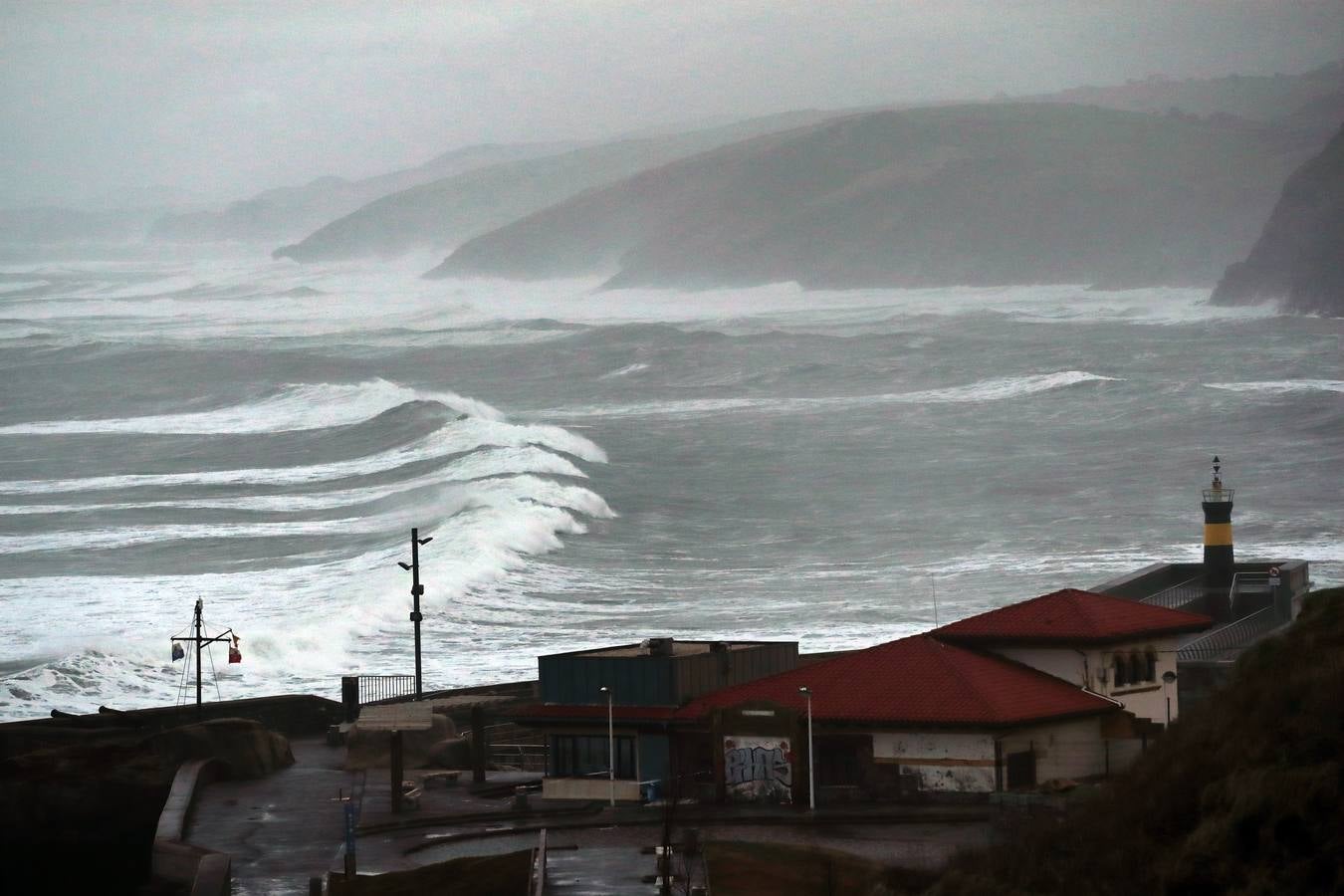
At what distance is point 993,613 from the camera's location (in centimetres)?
2364

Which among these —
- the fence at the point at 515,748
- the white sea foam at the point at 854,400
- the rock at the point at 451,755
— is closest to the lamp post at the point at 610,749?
the fence at the point at 515,748

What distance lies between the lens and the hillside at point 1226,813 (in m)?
12.1

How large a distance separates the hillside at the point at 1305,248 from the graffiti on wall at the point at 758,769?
321ft

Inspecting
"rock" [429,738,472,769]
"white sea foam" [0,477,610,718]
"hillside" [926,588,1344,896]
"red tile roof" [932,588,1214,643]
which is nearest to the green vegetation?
"hillside" [926,588,1344,896]

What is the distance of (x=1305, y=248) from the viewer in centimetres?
11756

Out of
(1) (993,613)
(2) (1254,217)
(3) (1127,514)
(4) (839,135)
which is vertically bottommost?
(1) (993,613)

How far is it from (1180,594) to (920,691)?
11938 mm

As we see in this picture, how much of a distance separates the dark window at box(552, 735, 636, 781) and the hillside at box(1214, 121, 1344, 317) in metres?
97.4

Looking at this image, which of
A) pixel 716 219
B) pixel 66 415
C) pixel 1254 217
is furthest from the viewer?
pixel 716 219

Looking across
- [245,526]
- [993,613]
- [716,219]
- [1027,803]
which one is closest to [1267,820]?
[1027,803]

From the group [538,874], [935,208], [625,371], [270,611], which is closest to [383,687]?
[270,611]

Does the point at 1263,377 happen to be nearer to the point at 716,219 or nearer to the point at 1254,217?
the point at 1254,217

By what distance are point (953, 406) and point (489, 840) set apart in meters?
78.0

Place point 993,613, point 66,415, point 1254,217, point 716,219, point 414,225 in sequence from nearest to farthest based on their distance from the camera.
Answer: point 993,613 → point 66,415 → point 1254,217 → point 716,219 → point 414,225
